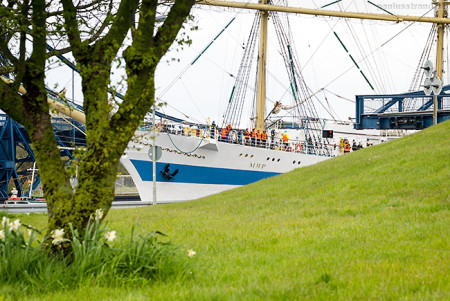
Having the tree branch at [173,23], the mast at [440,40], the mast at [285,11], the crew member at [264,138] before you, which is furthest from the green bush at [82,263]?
the mast at [440,40]

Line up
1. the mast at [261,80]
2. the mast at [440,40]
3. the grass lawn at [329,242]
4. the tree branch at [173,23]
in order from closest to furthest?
the grass lawn at [329,242], the tree branch at [173,23], the mast at [261,80], the mast at [440,40]

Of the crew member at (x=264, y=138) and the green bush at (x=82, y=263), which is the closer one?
the green bush at (x=82, y=263)

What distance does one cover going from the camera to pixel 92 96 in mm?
5340

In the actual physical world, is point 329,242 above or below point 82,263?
below

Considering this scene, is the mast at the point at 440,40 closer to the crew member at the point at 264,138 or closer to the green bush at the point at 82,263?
the crew member at the point at 264,138

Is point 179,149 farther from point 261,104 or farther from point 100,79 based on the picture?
point 100,79

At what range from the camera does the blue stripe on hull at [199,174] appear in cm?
3005

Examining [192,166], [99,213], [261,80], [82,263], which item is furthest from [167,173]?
[82,263]

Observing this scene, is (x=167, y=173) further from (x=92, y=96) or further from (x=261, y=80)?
(x=92, y=96)

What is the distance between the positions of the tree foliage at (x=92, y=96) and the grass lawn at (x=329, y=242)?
1175 mm

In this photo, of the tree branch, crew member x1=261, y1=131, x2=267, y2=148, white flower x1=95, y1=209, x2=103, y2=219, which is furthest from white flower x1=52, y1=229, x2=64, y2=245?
crew member x1=261, y1=131, x2=267, y2=148

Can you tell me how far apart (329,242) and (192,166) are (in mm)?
24827

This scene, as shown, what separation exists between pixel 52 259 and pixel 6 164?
3840 centimetres

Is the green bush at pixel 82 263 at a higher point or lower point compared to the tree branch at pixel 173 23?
lower
